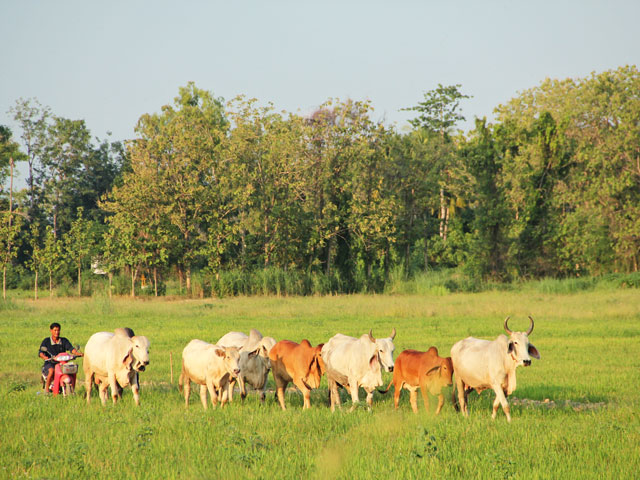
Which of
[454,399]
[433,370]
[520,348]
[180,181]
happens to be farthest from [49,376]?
[180,181]

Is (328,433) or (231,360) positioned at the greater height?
(231,360)

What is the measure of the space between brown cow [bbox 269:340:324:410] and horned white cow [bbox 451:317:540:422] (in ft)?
7.54

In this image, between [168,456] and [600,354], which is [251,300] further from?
[168,456]

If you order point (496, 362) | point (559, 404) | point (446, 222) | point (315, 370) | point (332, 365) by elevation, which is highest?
point (446, 222)

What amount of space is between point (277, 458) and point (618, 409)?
243 inches

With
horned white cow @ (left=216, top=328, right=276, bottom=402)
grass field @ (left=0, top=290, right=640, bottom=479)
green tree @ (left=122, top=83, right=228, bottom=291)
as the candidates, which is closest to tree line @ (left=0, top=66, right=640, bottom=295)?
green tree @ (left=122, top=83, right=228, bottom=291)

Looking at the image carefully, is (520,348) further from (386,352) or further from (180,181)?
(180,181)

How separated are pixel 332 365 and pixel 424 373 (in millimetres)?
1569

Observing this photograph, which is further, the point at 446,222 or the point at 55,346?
the point at 446,222

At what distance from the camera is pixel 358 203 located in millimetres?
43594

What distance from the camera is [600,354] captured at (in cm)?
1897

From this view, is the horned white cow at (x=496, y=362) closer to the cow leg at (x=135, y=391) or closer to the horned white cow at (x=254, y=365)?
the horned white cow at (x=254, y=365)

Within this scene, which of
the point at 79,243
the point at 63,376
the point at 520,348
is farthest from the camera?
the point at 79,243

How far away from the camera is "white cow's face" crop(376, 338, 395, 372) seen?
1074cm
